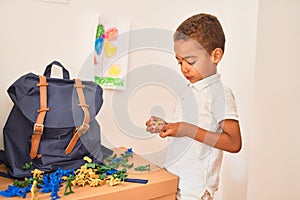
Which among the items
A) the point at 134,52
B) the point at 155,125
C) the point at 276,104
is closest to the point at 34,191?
the point at 155,125

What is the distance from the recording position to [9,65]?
1026mm

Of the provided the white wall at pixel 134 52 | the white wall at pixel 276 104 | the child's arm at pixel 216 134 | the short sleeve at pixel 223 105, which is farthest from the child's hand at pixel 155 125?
the white wall at pixel 276 104

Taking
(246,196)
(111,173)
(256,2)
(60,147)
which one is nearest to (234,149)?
(111,173)

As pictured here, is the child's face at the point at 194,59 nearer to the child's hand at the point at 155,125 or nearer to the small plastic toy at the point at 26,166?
the child's hand at the point at 155,125

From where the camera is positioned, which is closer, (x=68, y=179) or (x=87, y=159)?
(x=68, y=179)

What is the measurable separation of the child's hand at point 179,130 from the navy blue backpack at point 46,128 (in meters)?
0.25

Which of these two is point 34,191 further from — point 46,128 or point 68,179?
point 46,128

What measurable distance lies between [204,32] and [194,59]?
8 centimetres

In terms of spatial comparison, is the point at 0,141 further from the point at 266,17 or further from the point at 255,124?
the point at 266,17

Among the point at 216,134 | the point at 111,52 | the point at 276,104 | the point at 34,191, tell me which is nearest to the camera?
the point at 34,191

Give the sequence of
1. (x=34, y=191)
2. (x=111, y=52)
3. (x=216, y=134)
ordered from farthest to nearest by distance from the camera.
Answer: (x=111, y=52), (x=216, y=134), (x=34, y=191)

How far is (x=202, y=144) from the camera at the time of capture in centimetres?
85

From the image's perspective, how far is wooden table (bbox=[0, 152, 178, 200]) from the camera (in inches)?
28.5

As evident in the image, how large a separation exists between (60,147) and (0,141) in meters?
0.30
